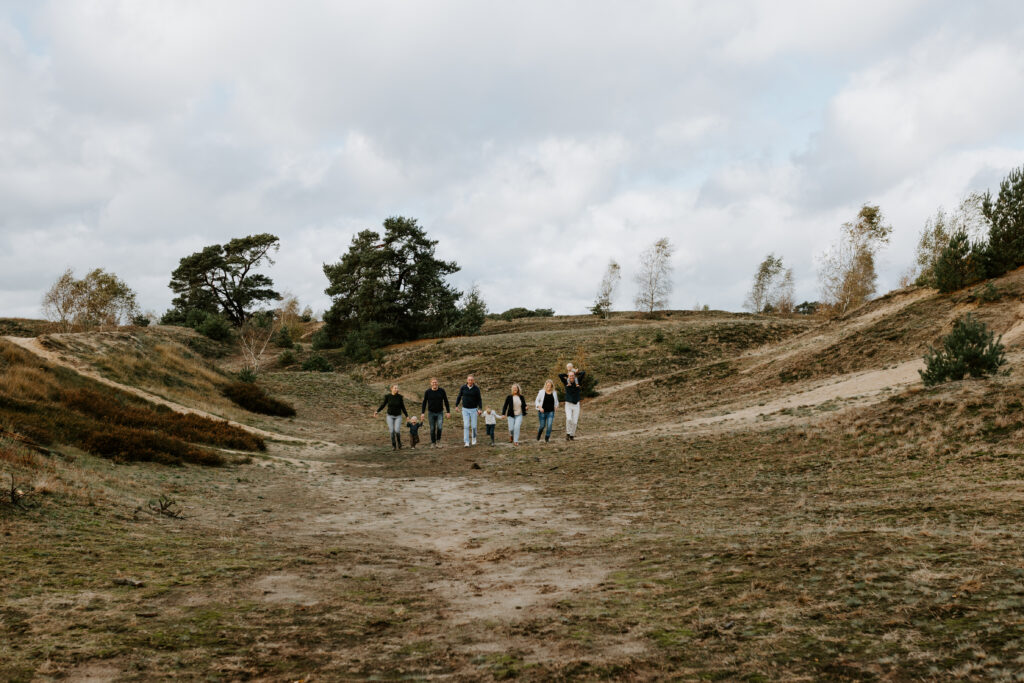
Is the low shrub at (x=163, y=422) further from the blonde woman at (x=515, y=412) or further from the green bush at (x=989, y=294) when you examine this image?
the green bush at (x=989, y=294)

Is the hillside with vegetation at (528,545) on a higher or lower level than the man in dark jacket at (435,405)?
lower

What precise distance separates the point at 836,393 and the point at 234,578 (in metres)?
18.3

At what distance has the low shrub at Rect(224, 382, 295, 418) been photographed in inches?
1025

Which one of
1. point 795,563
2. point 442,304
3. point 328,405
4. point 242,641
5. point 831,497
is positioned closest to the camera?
point 242,641

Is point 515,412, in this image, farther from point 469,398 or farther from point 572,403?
point 572,403

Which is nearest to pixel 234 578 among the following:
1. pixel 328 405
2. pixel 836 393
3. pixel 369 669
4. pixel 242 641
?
pixel 242 641

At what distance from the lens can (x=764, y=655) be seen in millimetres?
3846

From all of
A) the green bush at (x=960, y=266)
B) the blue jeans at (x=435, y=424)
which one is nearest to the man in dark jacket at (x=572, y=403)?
the blue jeans at (x=435, y=424)

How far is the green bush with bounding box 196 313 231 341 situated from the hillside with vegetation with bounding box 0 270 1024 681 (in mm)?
44270

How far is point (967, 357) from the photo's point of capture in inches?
578

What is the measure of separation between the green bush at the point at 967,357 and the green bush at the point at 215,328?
61.4m

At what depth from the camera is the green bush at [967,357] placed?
14.6 m

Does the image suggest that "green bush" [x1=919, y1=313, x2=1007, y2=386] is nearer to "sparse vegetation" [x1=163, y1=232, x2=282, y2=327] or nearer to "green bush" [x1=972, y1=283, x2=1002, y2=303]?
"green bush" [x1=972, y1=283, x2=1002, y2=303]

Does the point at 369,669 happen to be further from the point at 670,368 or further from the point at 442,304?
the point at 442,304
